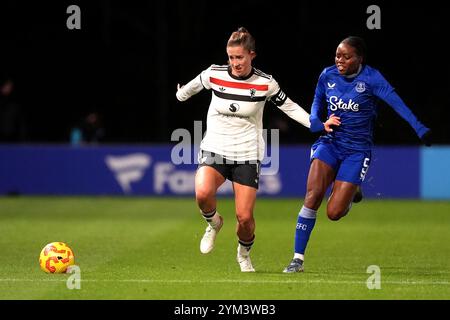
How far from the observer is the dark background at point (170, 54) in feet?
90.8

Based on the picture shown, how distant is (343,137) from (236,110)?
3.95 ft

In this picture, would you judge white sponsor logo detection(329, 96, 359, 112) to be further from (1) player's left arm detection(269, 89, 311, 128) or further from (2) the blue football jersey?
(1) player's left arm detection(269, 89, 311, 128)

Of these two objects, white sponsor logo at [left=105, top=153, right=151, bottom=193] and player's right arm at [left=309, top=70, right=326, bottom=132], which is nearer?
player's right arm at [left=309, top=70, right=326, bottom=132]

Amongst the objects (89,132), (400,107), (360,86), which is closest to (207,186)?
(360,86)

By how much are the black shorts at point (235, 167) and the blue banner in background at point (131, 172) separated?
41.3 feet

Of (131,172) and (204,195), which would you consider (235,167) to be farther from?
(131,172)

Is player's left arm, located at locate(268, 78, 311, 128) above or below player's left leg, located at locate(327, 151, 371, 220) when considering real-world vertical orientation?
above

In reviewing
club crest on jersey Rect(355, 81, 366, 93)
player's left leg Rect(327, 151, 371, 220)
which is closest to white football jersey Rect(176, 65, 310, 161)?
club crest on jersey Rect(355, 81, 366, 93)

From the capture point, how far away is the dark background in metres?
27.7

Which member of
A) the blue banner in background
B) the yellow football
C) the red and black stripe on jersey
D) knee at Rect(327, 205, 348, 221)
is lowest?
the blue banner in background

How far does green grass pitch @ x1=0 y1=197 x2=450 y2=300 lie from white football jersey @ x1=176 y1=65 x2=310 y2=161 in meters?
1.23
